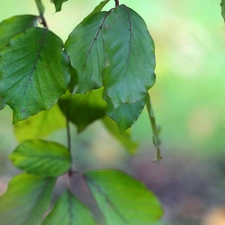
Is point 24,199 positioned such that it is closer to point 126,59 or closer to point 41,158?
point 41,158

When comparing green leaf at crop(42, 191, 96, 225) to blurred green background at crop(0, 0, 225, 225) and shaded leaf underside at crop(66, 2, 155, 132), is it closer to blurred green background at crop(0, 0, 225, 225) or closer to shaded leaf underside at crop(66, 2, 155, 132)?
shaded leaf underside at crop(66, 2, 155, 132)

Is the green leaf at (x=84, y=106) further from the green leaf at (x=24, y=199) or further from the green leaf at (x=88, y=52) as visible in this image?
the green leaf at (x=88, y=52)

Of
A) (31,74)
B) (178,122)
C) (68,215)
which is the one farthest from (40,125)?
(178,122)

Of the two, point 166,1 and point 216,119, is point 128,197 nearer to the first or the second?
point 216,119

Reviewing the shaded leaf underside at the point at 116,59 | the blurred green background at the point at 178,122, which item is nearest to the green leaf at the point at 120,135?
the shaded leaf underside at the point at 116,59

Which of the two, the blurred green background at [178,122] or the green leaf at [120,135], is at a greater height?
the green leaf at [120,135]

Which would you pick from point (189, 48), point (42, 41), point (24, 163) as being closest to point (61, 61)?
point (42, 41)
